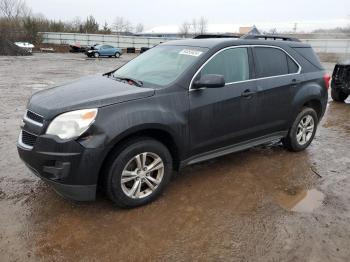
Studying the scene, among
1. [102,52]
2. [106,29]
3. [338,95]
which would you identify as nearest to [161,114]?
[338,95]

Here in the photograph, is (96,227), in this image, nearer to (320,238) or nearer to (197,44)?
(320,238)

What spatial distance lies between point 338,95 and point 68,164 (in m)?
9.39

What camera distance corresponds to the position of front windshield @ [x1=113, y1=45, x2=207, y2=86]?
4105mm

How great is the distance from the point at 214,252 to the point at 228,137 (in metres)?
1.71

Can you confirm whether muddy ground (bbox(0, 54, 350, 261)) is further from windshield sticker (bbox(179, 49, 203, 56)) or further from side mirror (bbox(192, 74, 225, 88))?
windshield sticker (bbox(179, 49, 203, 56))

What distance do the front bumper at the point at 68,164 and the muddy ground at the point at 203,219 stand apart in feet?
1.22

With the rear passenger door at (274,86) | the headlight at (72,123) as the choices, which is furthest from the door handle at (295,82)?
the headlight at (72,123)

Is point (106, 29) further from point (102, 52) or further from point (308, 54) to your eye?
point (308, 54)

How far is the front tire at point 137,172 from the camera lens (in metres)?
3.48

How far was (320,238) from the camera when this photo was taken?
3285mm

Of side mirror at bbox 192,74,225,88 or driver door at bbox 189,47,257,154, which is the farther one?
driver door at bbox 189,47,257,154

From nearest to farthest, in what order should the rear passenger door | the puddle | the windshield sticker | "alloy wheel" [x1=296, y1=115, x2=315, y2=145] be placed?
the puddle < the windshield sticker < the rear passenger door < "alloy wheel" [x1=296, y1=115, x2=315, y2=145]

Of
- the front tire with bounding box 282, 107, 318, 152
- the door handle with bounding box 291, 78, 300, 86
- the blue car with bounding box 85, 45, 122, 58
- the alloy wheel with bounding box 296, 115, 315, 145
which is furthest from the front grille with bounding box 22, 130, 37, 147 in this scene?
the blue car with bounding box 85, 45, 122, 58

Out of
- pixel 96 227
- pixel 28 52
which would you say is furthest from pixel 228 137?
pixel 28 52
